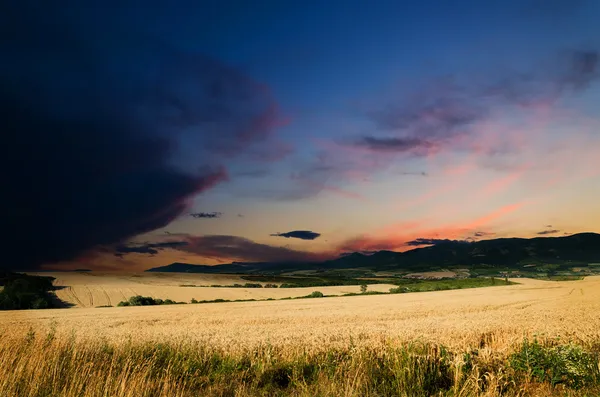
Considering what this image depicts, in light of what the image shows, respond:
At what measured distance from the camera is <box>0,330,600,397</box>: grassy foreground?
930cm

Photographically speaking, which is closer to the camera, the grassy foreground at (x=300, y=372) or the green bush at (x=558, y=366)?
the grassy foreground at (x=300, y=372)

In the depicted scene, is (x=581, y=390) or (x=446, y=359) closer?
(x=581, y=390)

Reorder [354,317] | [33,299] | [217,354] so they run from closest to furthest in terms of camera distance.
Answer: [217,354], [354,317], [33,299]

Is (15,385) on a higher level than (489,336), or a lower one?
higher

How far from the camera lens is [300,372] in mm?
12703

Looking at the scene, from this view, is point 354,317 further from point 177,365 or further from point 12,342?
point 12,342

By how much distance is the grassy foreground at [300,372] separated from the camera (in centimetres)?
930

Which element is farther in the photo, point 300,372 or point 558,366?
point 300,372

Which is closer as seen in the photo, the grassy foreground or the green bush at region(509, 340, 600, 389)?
the grassy foreground

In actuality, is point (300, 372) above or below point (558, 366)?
below

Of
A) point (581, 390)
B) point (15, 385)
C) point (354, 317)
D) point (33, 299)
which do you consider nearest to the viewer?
point (15, 385)

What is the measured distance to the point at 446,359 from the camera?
12922 mm

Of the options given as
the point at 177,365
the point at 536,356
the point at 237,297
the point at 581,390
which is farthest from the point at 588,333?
the point at 237,297

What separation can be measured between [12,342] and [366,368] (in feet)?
33.9
